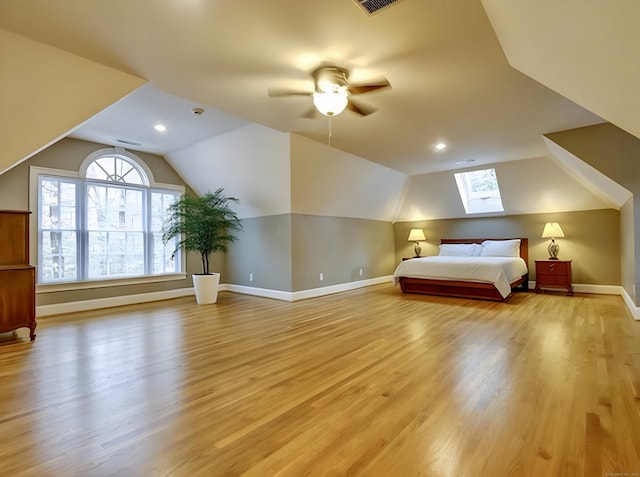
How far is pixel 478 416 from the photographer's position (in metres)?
1.88

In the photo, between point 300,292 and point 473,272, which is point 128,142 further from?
point 473,272

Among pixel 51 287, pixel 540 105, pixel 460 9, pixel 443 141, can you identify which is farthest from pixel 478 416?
pixel 51 287

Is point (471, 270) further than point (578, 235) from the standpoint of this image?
No

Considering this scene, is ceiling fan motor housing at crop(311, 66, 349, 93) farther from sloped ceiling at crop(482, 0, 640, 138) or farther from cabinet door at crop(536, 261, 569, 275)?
cabinet door at crop(536, 261, 569, 275)

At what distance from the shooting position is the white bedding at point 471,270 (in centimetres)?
529

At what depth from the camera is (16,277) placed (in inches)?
140

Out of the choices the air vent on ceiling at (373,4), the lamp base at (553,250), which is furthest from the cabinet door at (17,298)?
the lamp base at (553,250)

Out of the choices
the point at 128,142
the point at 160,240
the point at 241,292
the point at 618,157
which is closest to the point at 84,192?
the point at 128,142

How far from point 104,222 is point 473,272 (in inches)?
257

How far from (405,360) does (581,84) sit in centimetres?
253

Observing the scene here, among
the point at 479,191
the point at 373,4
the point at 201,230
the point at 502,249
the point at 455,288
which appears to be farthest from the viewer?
the point at 479,191

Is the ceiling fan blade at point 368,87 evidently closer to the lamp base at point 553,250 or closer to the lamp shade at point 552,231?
the lamp shade at point 552,231

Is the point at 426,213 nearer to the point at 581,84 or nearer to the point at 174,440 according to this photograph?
the point at 581,84

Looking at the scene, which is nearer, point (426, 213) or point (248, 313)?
point (248, 313)
